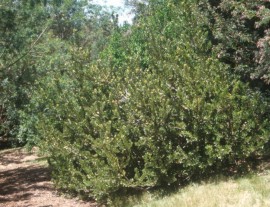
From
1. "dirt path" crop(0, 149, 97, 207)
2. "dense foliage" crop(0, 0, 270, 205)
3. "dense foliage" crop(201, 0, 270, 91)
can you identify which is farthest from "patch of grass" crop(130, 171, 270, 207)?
"dirt path" crop(0, 149, 97, 207)

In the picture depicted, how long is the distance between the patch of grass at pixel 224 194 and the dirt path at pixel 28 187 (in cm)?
241

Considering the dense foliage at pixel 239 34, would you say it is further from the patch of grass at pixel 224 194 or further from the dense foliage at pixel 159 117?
the patch of grass at pixel 224 194

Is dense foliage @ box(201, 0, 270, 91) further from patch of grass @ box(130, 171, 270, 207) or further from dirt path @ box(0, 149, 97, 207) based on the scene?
dirt path @ box(0, 149, 97, 207)

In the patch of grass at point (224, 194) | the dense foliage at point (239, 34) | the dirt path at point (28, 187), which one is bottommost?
the patch of grass at point (224, 194)

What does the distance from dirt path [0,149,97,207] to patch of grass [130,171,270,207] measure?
2.41m

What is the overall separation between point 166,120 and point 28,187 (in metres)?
5.52

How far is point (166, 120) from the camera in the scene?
25.1 ft

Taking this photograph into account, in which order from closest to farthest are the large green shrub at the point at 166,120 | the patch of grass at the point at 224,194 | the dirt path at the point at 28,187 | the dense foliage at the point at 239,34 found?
1. the patch of grass at the point at 224,194
2. the large green shrub at the point at 166,120
3. the dense foliage at the point at 239,34
4. the dirt path at the point at 28,187

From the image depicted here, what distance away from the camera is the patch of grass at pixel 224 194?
6.29 m

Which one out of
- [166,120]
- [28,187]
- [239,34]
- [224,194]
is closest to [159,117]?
[166,120]

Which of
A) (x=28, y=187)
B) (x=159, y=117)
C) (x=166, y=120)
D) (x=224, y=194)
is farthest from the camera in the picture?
(x=28, y=187)

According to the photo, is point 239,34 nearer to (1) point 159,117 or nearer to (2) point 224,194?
(1) point 159,117

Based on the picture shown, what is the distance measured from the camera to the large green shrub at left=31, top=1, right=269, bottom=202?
739 centimetres

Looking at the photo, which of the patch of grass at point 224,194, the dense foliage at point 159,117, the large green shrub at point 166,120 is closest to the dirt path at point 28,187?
the dense foliage at point 159,117
